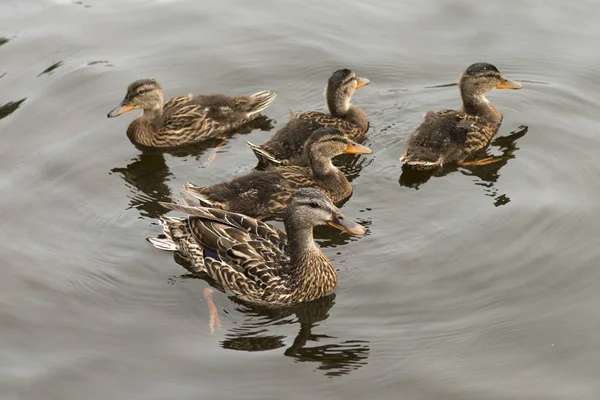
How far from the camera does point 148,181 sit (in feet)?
27.9

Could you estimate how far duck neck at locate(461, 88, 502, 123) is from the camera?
9.01 metres

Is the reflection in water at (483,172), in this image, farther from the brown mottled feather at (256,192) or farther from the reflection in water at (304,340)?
the reflection in water at (304,340)

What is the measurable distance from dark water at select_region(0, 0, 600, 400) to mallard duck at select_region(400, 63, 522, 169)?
6.3 inches

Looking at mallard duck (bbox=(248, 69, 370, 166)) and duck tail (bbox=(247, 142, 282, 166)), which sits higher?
mallard duck (bbox=(248, 69, 370, 166))

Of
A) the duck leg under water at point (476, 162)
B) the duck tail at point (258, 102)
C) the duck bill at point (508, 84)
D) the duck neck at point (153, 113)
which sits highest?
the duck bill at point (508, 84)

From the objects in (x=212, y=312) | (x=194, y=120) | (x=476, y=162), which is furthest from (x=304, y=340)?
(x=194, y=120)

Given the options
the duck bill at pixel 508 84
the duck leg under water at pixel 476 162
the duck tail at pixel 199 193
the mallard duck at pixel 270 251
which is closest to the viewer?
the mallard duck at pixel 270 251

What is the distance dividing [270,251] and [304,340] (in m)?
0.81

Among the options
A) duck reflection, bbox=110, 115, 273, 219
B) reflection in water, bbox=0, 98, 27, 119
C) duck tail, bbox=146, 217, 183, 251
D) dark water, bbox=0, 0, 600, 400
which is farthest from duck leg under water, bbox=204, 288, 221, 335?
reflection in water, bbox=0, 98, 27, 119

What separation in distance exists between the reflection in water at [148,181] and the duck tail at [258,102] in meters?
0.96

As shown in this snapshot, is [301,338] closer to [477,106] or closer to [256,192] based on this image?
[256,192]

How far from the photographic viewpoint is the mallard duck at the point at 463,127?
8391 millimetres

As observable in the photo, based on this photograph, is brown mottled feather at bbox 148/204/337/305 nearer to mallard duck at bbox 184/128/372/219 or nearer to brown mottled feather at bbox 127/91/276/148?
mallard duck at bbox 184/128/372/219

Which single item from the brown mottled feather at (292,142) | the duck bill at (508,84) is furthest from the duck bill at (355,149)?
the duck bill at (508,84)
